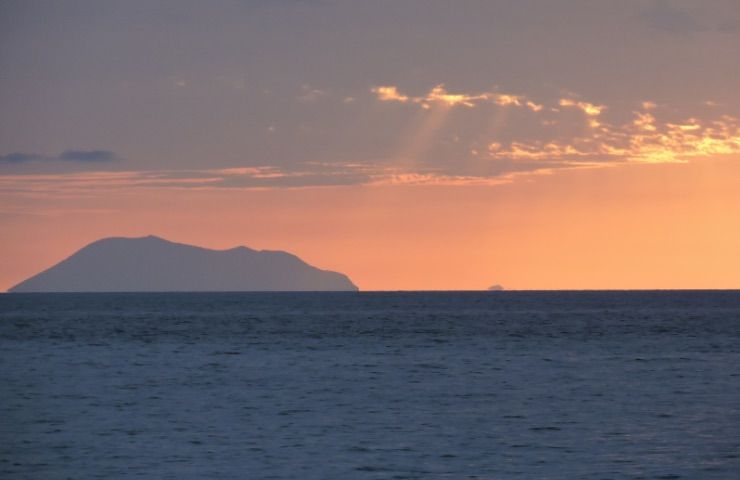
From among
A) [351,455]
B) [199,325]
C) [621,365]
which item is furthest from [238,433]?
[199,325]

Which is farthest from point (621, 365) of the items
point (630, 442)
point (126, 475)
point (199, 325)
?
point (199, 325)

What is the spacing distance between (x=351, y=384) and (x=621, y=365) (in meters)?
20.9

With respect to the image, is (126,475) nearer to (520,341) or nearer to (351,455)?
(351,455)

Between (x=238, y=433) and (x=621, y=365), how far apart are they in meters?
36.8

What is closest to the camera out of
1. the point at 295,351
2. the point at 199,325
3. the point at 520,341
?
the point at 295,351

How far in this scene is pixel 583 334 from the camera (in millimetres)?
113062

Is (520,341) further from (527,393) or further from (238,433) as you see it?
(238,433)

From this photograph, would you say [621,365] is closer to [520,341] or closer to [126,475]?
[520,341]

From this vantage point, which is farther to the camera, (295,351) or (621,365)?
(295,351)

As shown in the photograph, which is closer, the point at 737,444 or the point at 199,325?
the point at 737,444

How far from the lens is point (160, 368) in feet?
231

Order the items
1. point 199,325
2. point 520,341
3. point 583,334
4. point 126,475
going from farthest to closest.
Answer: point 199,325, point 583,334, point 520,341, point 126,475

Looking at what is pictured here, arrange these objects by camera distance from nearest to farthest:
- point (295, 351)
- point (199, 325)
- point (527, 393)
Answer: point (527, 393)
point (295, 351)
point (199, 325)

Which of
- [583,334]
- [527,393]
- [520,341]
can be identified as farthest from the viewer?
[583,334]
